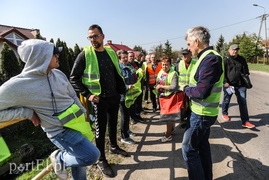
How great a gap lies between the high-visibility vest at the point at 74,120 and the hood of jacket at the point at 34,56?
0.46 m

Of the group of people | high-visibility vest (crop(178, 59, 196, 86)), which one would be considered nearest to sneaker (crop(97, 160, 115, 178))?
the group of people

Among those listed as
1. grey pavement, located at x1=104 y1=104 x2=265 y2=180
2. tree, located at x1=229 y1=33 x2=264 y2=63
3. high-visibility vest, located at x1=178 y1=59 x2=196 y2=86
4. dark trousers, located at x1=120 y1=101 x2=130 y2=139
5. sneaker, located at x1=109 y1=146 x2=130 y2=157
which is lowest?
grey pavement, located at x1=104 y1=104 x2=265 y2=180

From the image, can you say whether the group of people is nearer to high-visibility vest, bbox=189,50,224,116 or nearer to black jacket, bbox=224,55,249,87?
high-visibility vest, bbox=189,50,224,116

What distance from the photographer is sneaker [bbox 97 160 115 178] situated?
307cm

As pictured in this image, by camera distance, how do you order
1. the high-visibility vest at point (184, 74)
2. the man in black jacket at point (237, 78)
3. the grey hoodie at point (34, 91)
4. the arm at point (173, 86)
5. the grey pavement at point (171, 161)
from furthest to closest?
1. the man in black jacket at point (237, 78)
2. the high-visibility vest at point (184, 74)
3. the arm at point (173, 86)
4. the grey pavement at point (171, 161)
5. the grey hoodie at point (34, 91)

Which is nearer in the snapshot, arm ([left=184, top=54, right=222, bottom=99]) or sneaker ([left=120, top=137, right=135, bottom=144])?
arm ([left=184, top=54, right=222, bottom=99])

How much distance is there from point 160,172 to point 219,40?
212ft

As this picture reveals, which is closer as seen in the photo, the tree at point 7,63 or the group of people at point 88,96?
the group of people at point 88,96

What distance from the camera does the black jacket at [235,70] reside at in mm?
5023

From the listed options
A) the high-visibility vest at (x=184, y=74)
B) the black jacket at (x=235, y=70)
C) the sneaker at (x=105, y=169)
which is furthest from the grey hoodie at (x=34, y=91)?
the black jacket at (x=235, y=70)

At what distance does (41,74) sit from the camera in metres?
2.01

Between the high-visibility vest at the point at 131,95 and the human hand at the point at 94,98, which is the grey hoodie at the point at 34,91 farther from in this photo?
the high-visibility vest at the point at 131,95

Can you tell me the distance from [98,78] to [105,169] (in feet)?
4.44

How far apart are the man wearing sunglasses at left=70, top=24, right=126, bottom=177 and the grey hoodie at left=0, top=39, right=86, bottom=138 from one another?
95cm
